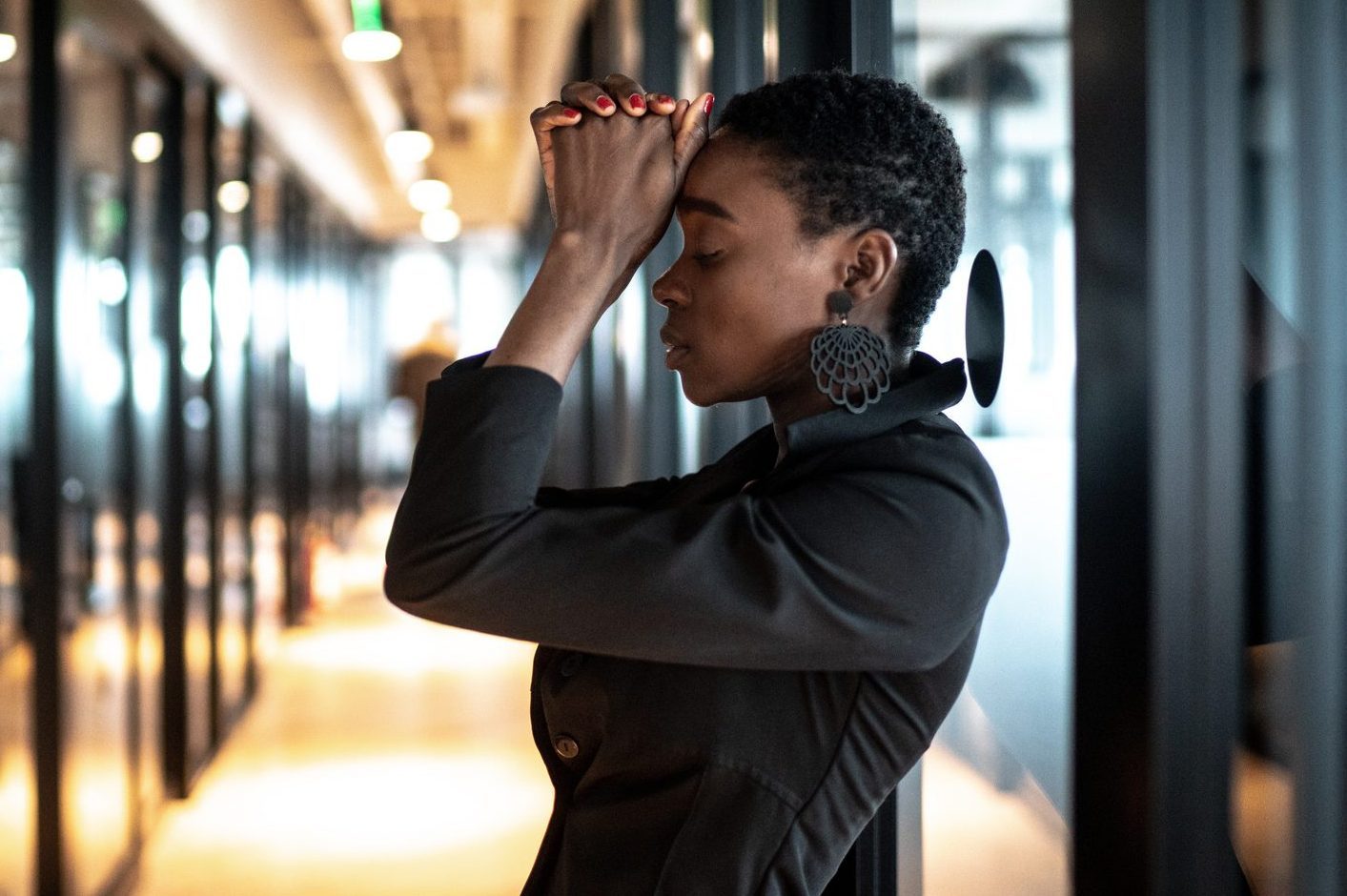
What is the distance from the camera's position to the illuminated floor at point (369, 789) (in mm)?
4434

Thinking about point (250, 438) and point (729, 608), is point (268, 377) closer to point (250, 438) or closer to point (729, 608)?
point (250, 438)

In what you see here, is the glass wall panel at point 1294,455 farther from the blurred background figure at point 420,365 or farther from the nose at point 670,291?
the blurred background figure at point 420,365

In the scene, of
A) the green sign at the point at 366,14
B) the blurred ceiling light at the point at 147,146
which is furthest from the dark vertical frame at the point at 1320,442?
the green sign at the point at 366,14

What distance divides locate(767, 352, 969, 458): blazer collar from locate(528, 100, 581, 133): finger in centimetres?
33

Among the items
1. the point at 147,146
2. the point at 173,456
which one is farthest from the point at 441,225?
the point at 147,146

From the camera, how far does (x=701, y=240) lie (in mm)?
1156

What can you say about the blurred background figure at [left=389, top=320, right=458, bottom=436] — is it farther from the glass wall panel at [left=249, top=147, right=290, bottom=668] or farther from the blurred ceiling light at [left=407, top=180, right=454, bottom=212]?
the blurred ceiling light at [left=407, top=180, right=454, bottom=212]

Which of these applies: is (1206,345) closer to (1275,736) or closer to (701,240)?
(1275,736)

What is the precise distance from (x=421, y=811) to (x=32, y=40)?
9.84 ft

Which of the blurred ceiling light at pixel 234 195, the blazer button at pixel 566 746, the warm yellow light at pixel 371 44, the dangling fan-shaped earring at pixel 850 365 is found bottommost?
the blazer button at pixel 566 746

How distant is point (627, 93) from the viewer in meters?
1.14

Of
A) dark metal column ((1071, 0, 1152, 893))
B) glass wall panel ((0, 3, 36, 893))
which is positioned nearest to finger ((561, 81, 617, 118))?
dark metal column ((1071, 0, 1152, 893))

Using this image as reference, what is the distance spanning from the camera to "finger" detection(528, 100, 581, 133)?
114 centimetres

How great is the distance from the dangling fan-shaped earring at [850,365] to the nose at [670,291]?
128 mm
